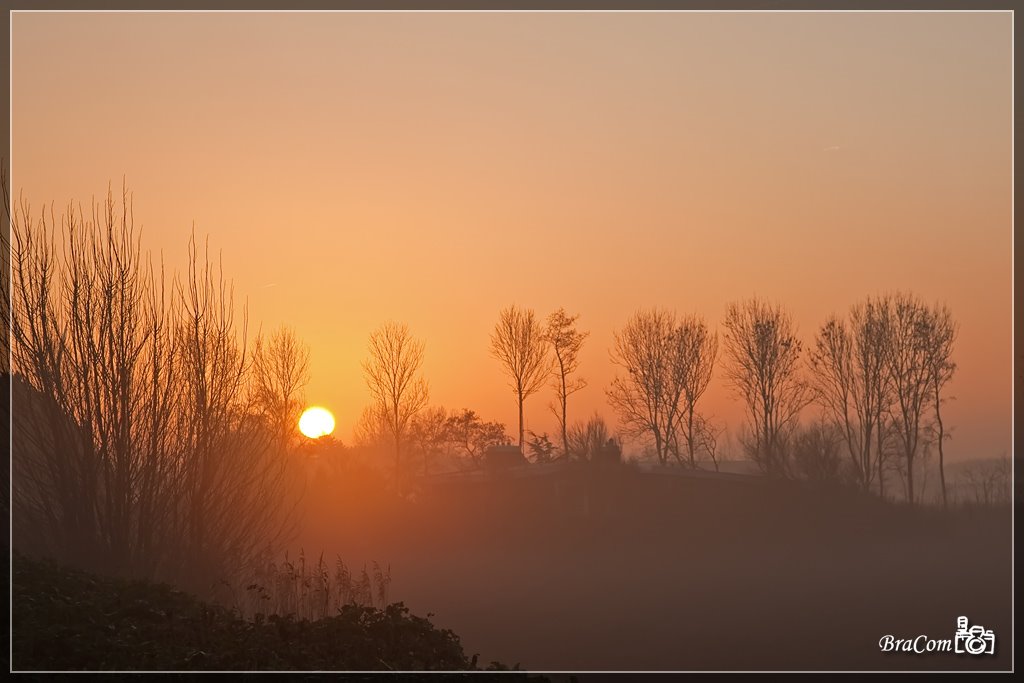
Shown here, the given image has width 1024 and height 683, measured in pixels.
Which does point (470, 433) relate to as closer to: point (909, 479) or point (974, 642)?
point (909, 479)

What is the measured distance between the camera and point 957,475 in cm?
6147

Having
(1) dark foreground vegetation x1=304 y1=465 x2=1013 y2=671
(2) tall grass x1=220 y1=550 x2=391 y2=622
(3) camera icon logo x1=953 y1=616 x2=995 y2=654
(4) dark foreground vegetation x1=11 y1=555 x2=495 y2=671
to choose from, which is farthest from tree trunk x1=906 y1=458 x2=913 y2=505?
(4) dark foreground vegetation x1=11 y1=555 x2=495 y2=671

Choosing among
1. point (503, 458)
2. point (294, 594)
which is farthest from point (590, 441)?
point (294, 594)

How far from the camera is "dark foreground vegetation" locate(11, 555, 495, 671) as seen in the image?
817 centimetres

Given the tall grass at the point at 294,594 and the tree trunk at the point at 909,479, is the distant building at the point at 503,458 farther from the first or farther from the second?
the tall grass at the point at 294,594

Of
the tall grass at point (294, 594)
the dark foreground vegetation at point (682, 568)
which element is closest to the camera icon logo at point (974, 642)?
the dark foreground vegetation at point (682, 568)

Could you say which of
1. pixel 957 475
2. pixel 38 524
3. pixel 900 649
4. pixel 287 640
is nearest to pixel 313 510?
pixel 900 649

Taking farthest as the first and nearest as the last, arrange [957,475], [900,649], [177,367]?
[957,475]
[900,649]
[177,367]

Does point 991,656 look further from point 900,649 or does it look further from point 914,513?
point 914,513

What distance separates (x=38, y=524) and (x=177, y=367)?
8.82 feet

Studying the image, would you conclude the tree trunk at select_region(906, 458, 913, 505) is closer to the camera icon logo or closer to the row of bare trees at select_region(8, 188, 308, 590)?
the camera icon logo

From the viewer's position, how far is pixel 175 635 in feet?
28.8

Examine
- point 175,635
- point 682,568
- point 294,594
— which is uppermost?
point 294,594

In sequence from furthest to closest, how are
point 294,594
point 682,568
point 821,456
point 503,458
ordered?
1. point 821,456
2. point 503,458
3. point 682,568
4. point 294,594
